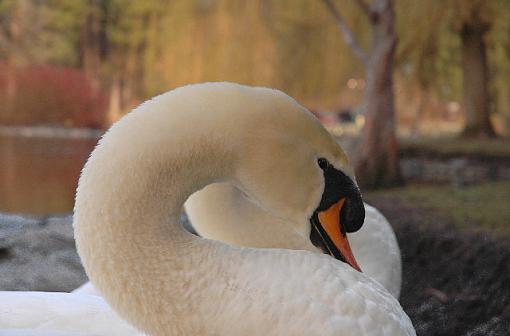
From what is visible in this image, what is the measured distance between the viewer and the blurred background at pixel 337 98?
147cm

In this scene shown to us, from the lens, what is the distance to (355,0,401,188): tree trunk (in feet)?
6.76

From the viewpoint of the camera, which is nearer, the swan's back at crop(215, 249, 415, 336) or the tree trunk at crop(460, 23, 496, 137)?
the swan's back at crop(215, 249, 415, 336)

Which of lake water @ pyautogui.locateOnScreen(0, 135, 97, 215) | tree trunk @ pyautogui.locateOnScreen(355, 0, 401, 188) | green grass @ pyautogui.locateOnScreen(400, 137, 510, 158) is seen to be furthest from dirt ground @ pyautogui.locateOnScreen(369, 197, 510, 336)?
lake water @ pyautogui.locateOnScreen(0, 135, 97, 215)

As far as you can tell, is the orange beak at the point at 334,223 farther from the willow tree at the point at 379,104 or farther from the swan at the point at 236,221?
the willow tree at the point at 379,104

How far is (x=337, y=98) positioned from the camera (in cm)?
310

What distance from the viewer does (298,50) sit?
3094 millimetres

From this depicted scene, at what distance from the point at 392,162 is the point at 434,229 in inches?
19.9

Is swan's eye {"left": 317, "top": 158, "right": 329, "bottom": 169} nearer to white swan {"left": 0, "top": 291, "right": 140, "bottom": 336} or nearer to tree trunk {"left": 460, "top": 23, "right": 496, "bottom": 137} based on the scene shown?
white swan {"left": 0, "top": 291, "right": 140, "bottom": 336}

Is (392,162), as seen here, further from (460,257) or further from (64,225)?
(64,225)

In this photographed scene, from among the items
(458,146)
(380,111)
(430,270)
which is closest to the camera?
(430,270)

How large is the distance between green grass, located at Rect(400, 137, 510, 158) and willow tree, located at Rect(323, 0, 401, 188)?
1.81ft

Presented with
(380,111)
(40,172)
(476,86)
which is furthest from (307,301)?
(40,172)

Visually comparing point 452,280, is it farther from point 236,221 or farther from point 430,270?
point 236,221

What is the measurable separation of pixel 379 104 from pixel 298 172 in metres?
1.63
